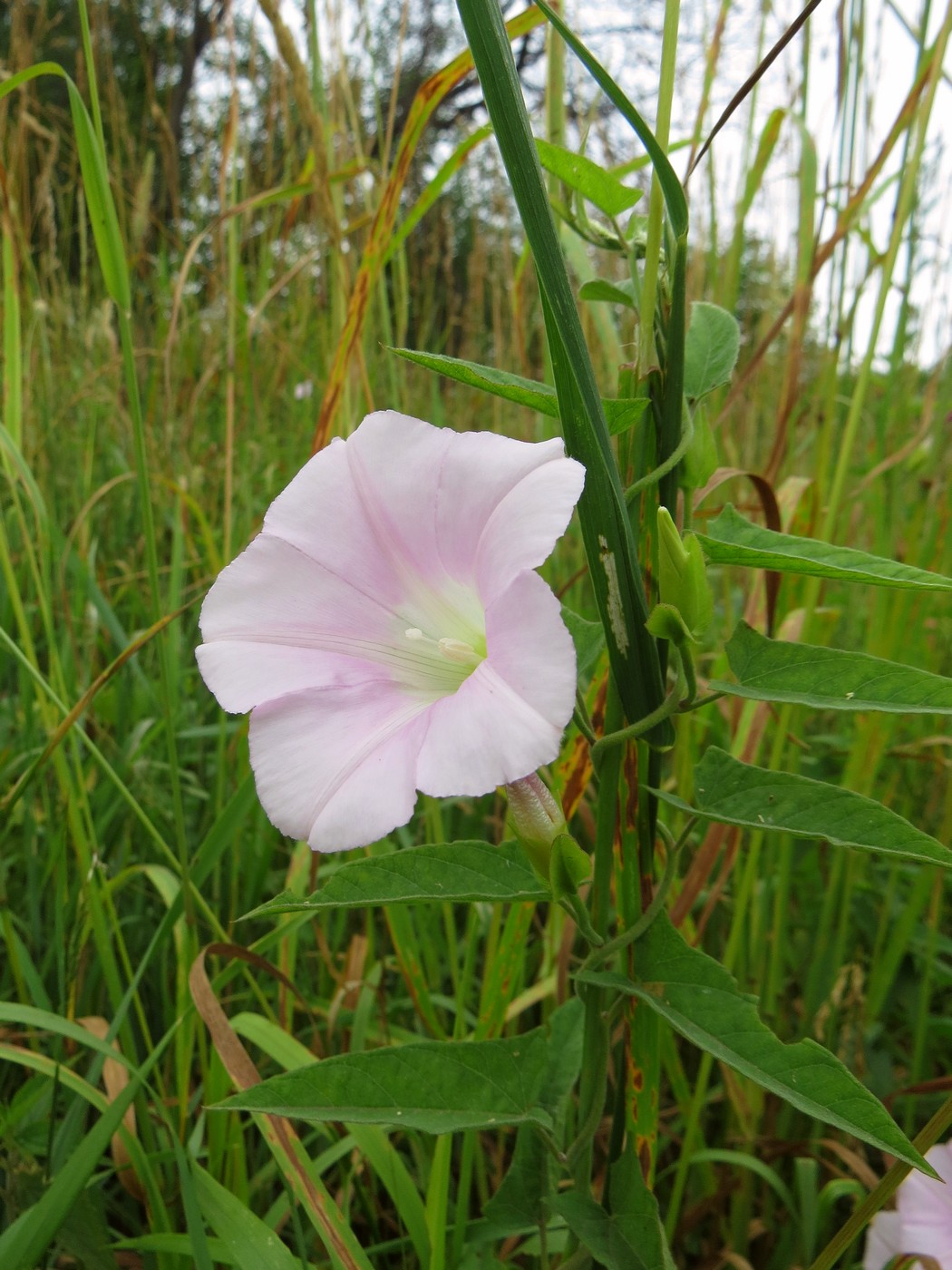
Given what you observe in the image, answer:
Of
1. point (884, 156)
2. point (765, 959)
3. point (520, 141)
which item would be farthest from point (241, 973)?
point (884, 156)

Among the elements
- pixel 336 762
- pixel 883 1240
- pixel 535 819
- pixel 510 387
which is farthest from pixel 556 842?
pixel 883 1240

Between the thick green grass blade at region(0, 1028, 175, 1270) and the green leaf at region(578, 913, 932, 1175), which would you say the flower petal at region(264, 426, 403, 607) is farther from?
the thick green grass blade at region(0, 1028, 175, 1270)

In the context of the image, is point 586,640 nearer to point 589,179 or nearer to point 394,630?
point 394,630

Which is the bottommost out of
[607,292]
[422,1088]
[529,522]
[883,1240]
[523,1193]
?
[883,1240]

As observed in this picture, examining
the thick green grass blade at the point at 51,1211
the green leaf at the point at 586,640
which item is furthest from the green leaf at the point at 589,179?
the thick green grass blade at the point at 51,1211

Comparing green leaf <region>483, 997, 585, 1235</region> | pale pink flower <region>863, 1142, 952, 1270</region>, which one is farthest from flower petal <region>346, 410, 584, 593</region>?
pale pink flower <region>863, 1142, 952, 1270</region>
